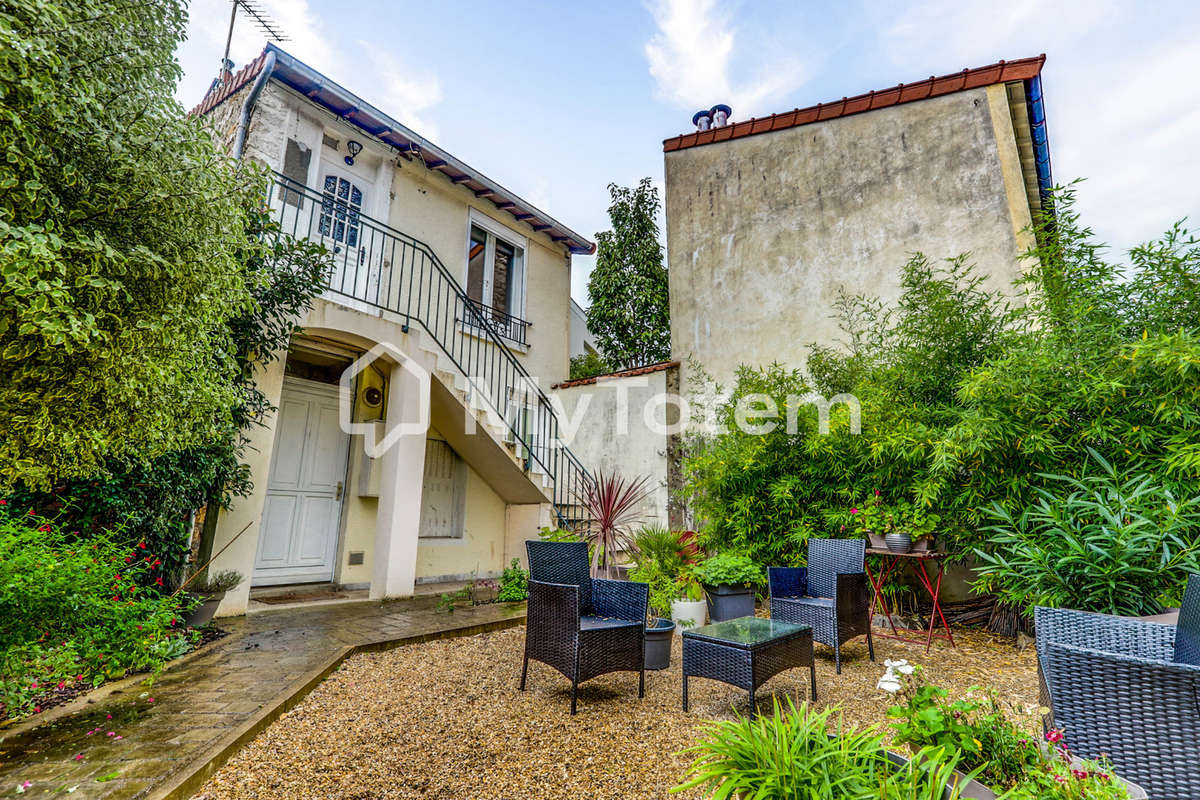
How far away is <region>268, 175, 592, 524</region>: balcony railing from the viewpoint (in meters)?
5.38

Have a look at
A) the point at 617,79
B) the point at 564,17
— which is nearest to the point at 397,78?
the point at 564,17

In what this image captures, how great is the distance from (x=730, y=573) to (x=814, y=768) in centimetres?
275

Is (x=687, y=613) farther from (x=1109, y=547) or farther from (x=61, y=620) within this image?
(x=61, y=620)

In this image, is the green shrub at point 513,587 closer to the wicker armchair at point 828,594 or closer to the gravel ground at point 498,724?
the gravel ground at point 498,724

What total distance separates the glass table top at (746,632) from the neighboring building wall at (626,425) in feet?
12.5

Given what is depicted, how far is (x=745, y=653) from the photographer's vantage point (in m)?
2.39

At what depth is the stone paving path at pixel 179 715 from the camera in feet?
5.68

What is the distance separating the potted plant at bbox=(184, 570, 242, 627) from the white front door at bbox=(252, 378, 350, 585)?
1.62m

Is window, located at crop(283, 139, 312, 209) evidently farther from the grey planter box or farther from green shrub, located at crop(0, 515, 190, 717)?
green shrub, located at crop(0, 515, 190, 717)

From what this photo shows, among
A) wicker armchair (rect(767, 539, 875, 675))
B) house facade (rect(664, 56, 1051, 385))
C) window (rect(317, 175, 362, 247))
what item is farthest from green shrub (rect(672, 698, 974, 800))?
window (rect(317, 175, 362, 247))

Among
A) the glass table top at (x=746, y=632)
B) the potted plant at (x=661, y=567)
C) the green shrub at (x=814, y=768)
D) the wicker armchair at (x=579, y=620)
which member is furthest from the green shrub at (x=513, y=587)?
the green shrub at (x=814, y=768)

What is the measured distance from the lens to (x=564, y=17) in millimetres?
6523

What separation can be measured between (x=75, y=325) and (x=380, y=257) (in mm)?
4920

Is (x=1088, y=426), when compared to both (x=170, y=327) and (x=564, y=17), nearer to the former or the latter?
(x=170, y=327)
